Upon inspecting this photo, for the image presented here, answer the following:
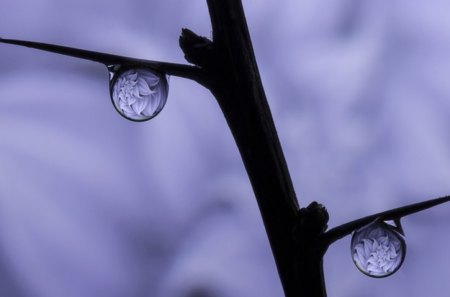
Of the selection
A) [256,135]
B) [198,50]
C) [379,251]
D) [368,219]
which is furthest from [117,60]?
[379,251]

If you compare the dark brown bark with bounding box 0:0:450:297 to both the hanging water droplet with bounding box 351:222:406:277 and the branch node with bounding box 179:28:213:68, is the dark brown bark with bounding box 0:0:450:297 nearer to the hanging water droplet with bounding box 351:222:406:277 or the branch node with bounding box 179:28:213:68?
the branch node with bounding box 179:28:213:68

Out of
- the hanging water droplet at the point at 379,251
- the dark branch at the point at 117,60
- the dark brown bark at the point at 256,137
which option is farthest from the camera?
the hanging water droplet at the point at 379,251

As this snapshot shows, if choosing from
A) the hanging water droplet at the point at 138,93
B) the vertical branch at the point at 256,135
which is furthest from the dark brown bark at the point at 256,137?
the hanging water droplet at the point at 138,93

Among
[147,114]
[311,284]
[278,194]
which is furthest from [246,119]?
[311,284]

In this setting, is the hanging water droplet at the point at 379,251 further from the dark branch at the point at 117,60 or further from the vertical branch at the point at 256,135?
the dark branch at the point at 117,60

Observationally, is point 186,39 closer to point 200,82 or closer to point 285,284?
point 200,82

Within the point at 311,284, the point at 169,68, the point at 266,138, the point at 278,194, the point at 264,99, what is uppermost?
the point at 169,68
